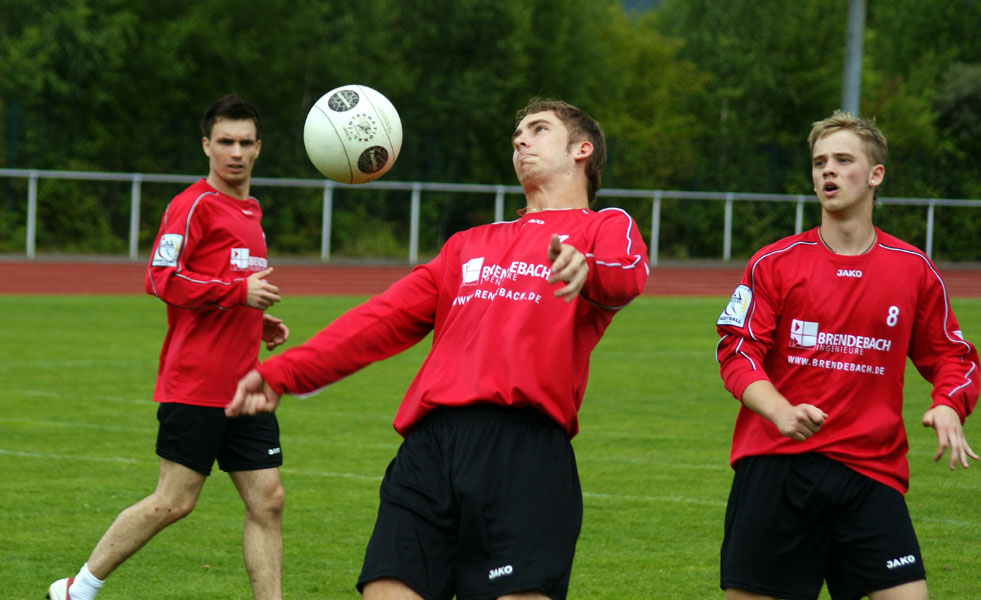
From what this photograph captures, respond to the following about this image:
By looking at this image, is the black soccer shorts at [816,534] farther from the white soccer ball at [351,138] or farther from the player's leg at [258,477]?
the player's leg at [258,477]

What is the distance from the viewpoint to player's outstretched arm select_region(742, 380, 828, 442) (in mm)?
4004

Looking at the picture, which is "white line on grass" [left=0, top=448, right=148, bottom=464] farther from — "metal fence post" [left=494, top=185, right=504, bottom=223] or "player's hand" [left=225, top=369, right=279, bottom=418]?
"metal fence post" [left=494, top=185, right=504, bottom=223]

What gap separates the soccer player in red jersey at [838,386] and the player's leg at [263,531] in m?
2.07

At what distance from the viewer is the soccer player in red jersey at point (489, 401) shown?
3.77 m

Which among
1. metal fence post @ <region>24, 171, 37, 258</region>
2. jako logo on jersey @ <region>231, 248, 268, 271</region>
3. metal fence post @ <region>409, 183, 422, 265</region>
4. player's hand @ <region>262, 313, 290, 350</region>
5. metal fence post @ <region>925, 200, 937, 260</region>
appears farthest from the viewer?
metal fence post @ <region>925, 200, 937, 260</region>

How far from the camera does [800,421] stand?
4.02m

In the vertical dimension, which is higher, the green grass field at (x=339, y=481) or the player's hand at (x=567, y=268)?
the player's hand at (x=567, y=268)

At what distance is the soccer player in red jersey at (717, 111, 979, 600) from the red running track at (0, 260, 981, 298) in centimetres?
1800

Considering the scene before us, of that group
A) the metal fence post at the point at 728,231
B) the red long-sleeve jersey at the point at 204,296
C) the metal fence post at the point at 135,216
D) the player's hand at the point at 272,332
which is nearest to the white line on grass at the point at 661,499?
the player's hand at the point at 272,332

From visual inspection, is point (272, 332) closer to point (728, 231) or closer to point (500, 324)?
point (500, 324)

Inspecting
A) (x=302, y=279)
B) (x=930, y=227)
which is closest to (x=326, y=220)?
(x=302, y=279)

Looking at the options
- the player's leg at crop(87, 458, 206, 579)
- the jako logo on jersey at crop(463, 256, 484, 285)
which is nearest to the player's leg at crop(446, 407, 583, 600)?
the jako logo on jersey at crop(463, 256, 484, 285)

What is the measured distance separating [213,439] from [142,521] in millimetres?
444

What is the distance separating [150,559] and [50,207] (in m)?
23.1
